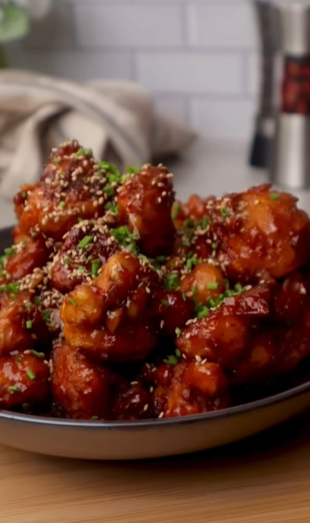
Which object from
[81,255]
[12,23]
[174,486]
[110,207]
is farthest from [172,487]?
[12,23]

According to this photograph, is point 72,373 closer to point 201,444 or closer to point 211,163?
point 201,444

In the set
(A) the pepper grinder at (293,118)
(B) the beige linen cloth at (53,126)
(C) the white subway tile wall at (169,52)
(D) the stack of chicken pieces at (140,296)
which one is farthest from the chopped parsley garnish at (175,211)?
(C) the white subway tile wall at (169,52)

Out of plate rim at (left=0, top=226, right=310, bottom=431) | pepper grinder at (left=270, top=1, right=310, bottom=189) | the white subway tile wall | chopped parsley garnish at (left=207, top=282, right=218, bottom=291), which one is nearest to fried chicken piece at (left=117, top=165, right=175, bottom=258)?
chopped parsley garnish at (left=207, top=282, right=218, bottom=291)

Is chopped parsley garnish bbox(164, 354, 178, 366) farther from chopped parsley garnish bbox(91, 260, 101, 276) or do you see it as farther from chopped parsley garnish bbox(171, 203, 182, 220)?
chopped parsley garnish bbox(171, 203, 182, 220)

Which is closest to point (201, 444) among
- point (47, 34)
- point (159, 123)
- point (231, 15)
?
point (159, 123)

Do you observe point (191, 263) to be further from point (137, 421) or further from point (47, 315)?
point (137, 421)

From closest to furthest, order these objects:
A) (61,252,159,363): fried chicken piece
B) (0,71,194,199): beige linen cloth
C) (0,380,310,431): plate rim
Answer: (0,380,310,431): plate rim < (61,252,159,363): fried chicken piece < (0,71,194,199): beige linen cloth
